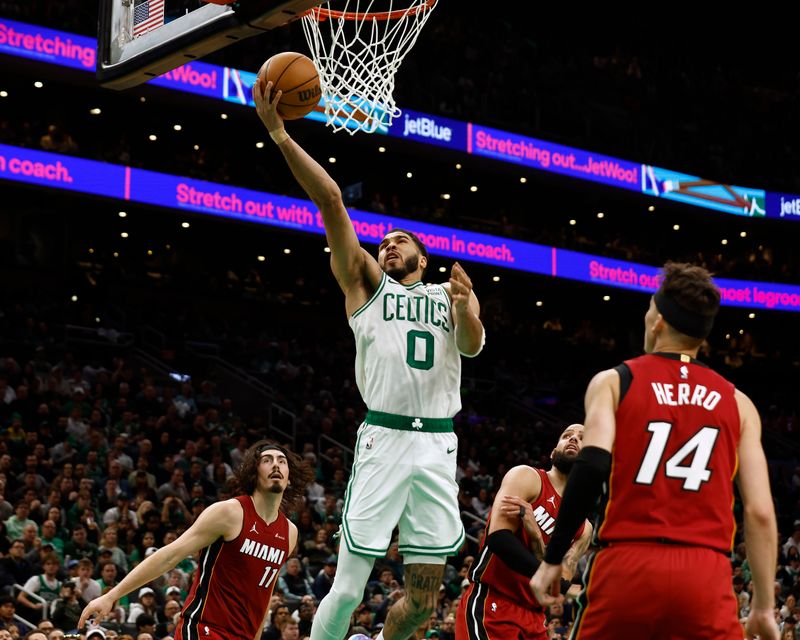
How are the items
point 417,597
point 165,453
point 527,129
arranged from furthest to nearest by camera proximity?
point 527,129 → point 165,453 → point 417,597

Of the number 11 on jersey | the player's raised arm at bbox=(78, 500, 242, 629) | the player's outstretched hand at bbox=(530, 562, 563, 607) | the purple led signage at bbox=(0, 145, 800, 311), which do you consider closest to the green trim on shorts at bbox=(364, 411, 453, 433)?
the player's raised arm at bbox=(78, 500, 242, 629)

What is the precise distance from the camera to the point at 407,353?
20.4 ft

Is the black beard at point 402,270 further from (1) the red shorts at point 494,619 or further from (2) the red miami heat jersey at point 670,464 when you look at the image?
(2) the red miami heat jersey at point 670,464

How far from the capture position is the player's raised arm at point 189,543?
660 cm

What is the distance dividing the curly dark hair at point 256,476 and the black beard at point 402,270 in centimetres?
160

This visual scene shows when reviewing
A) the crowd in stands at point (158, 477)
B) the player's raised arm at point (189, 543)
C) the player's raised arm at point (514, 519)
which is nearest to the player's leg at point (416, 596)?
the player's raised arm at point (514, 519)

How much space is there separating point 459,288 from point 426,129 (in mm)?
21793

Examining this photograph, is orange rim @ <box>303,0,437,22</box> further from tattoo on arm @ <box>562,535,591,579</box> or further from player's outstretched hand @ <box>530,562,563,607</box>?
player's outstretched hand @ <box>530,562,563,607</box>

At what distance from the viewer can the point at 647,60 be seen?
3584 cm

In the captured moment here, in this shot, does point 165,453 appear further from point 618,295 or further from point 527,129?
point 618,295

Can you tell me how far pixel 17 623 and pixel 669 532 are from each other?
28.6 ft

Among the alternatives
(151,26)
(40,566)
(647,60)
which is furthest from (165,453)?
(647,60)

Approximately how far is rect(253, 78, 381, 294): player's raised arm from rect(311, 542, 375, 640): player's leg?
1.48 meters

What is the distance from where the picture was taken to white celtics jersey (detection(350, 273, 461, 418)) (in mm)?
6184
